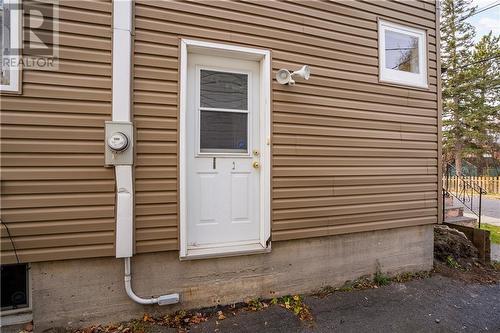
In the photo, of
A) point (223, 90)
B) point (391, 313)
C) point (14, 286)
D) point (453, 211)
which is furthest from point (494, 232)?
point (14, 286)

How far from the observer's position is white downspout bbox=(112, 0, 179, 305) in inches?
92.4

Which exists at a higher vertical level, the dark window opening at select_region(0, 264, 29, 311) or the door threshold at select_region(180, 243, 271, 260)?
the door threshold at select_region(180, 243, 271, 260)

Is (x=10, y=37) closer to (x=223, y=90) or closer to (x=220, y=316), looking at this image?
(x=223, y=90)

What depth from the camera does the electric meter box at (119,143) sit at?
229cm

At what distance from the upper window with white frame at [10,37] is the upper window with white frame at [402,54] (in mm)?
3631

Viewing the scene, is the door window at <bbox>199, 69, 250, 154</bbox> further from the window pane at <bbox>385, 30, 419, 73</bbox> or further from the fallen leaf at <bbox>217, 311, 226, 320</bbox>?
the window pane at <bbox>385, 30, 419, 73</bbox>

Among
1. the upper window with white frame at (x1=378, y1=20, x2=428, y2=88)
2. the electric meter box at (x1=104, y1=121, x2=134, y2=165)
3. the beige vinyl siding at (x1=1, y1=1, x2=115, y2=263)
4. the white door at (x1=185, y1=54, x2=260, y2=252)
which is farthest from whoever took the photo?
the upper window with white frame at (x1=378, y1=20, x2=428, y2=88)

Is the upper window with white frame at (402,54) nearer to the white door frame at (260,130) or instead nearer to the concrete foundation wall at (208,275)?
the white door frame at (260,130)

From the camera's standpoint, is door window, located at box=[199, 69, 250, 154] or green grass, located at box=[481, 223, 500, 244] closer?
door window, located at box=[199, 69, 250, 154]

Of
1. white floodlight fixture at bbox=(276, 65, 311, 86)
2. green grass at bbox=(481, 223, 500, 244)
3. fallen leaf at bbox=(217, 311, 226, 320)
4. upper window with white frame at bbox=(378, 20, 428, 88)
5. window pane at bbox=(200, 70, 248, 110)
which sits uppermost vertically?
upper window with white frame at bbox=(378, 20, 428, 88)

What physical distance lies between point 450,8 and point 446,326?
2242cm

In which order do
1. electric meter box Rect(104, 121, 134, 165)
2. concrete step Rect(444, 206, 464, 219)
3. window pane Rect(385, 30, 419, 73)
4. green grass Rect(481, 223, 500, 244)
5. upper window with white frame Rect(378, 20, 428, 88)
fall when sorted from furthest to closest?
green grass Rect(481, 223, 500, 244) → concrete step Rect(444, 206, 464, 219) → window pane Rect(385, 30, 419, 73) → upper window with white frame Rect(378, 20, 428, 88) → electric meter box Rect(104, 121, 134, 165)

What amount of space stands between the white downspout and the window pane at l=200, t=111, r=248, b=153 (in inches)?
28.1

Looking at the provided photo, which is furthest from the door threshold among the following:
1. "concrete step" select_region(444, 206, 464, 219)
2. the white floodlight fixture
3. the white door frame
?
"concrete step" select_region(444, 206, 464, 219)
